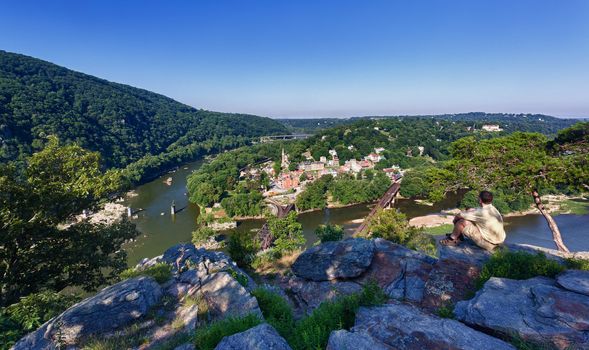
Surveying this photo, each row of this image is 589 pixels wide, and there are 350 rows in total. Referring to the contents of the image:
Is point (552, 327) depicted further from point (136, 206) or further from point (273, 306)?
point (136, 206)

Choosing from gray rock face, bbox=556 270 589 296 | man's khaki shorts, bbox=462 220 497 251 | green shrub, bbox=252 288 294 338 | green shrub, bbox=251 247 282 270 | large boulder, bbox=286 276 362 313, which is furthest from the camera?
green shrub, bbox=251 247 282 270

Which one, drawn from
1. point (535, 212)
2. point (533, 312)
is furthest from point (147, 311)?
point (535, 212)

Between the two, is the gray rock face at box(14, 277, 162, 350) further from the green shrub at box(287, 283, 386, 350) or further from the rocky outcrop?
the green shrub at box(287, 283, 386, 350)

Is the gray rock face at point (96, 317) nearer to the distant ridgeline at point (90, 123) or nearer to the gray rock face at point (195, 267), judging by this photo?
the gray rock face at point (195, 267)

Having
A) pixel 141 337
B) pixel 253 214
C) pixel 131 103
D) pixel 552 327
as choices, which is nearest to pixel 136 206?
pixel 253 214

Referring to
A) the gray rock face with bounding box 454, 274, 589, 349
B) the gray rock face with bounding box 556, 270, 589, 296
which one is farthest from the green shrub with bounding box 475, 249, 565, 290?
the gray rock face with bounding box 454, 274, 589, 349
